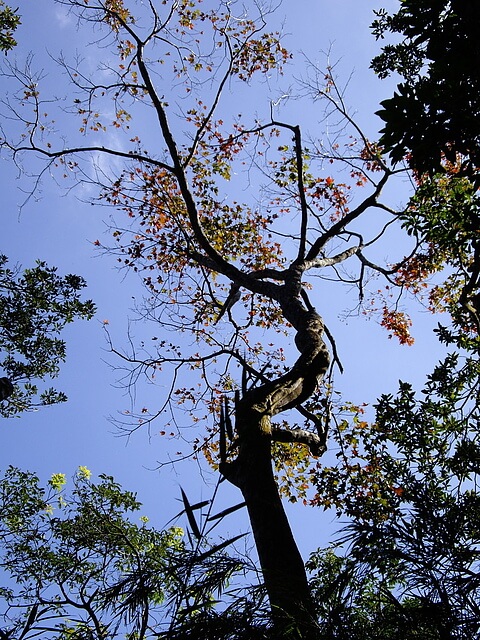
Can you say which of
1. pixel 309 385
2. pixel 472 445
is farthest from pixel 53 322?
pixel 472 445

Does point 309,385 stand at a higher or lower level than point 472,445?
higher

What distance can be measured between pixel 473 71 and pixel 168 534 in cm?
805

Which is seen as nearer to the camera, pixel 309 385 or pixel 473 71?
pixel 473 71

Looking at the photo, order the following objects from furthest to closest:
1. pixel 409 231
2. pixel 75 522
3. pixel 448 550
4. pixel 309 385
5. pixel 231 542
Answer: pixel 75 522 → pixel 309 385 → pixel 409 231 → pixel 231 542 → pixel 448 550

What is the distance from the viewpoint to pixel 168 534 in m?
8.73

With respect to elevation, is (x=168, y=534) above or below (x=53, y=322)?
below

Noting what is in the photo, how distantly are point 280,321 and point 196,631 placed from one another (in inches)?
381

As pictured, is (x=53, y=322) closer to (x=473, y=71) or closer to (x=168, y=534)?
(x=168, y=534)

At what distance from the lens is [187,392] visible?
11055mm

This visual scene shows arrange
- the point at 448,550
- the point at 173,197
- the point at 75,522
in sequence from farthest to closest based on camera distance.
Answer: the point at 173,197
the point at 75,522
the point at 448,550

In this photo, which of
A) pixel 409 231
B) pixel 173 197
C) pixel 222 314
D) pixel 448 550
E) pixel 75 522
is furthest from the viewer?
pixel 173 197

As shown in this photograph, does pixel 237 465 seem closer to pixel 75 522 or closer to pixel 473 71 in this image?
pixel 473 71

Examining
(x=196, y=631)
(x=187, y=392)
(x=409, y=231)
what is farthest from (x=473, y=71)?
(x=187, y=392)

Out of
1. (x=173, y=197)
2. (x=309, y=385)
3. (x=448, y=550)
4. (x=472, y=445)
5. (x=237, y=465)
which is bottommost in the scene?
(x=448, y=550)
